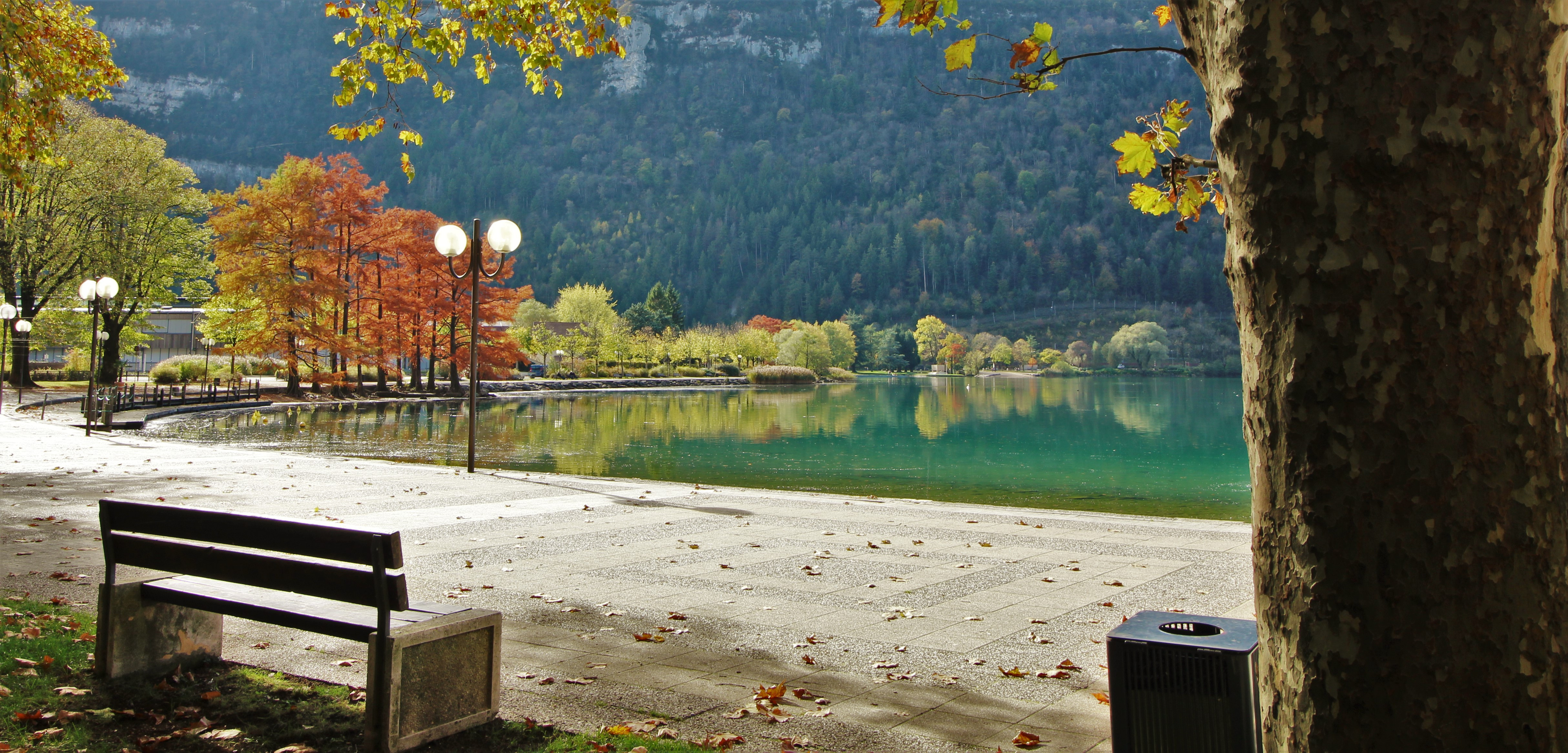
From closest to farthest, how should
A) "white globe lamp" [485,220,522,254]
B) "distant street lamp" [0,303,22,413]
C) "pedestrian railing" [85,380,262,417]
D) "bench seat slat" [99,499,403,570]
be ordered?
"bench seat slat" [99,499,403,570], "white globe lamp" [485,220,522,254], "pedestrian railing" [85,380,262,417], "distant street lamp" [0,303,22,413]

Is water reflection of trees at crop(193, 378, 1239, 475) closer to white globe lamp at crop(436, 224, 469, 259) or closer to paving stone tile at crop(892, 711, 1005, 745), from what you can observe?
white globe lamp at crop(436, 224, 469, 259)

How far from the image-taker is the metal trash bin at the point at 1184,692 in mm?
2836

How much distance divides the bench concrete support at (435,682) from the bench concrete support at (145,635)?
1.31m

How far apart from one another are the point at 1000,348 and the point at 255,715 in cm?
14586

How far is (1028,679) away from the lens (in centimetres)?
467

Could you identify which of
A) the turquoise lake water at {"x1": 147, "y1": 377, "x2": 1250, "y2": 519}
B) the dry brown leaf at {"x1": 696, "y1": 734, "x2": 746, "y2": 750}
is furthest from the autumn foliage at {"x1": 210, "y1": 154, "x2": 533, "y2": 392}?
the dry brown leaf at {"x1": 696, "y1": 734, "x2": 746, "y2": 750}

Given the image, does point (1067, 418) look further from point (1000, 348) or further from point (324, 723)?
point (1000, 348)

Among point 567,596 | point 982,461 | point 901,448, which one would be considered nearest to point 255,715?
point 567,596

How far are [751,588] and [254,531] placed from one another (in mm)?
3575

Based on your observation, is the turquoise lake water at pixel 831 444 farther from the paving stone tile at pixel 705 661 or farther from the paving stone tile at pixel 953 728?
the paving stone tile at pixel 953 728

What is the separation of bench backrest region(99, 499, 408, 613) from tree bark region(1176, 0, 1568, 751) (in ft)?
9.33

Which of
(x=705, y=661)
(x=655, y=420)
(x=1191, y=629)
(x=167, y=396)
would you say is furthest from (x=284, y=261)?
(x=1191, y=629)

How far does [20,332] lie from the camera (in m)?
38.3

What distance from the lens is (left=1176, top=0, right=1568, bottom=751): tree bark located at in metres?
1.98
